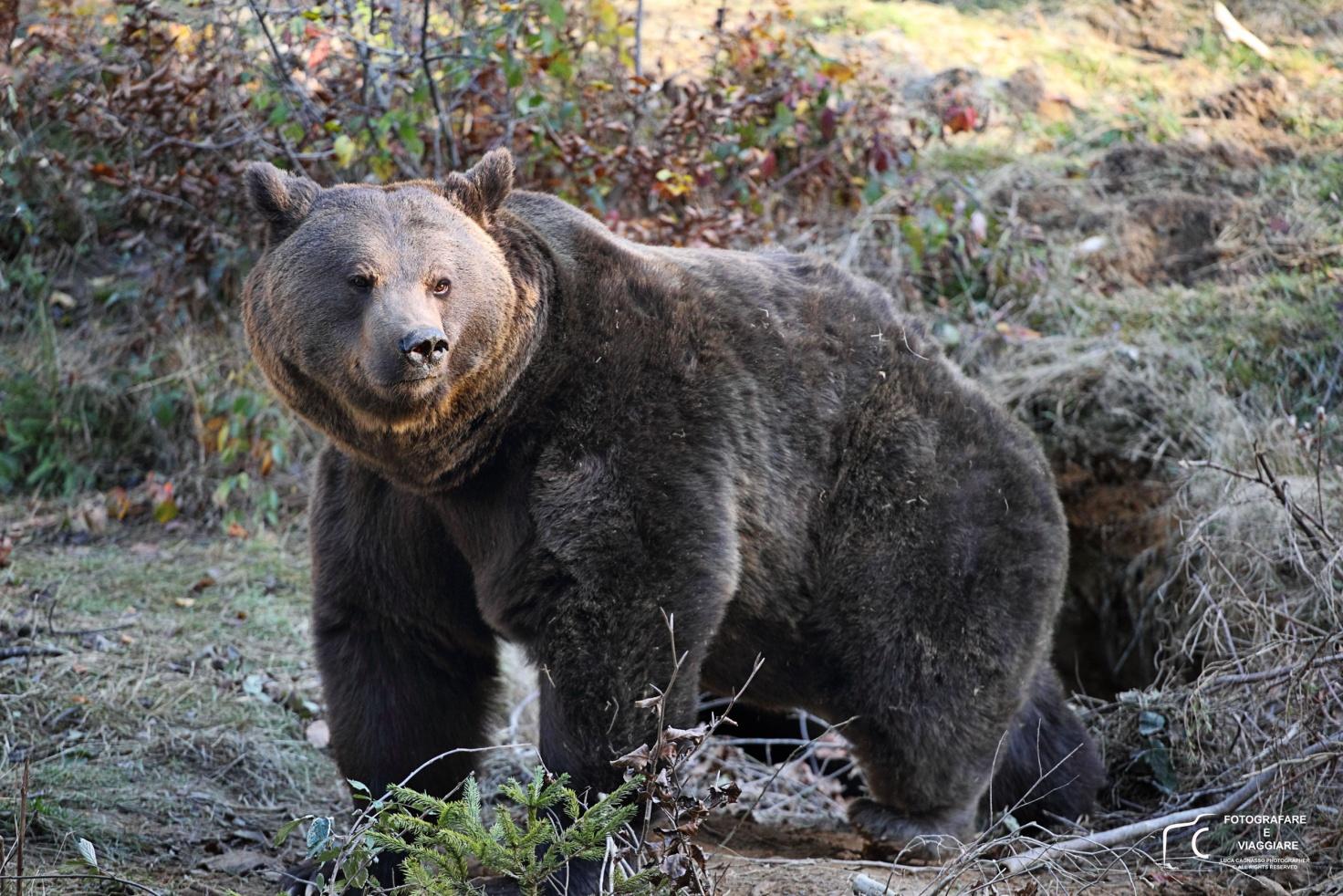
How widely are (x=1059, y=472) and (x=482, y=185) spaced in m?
4.46

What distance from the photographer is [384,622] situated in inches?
169

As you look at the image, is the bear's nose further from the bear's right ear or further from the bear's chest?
the bear's right ear

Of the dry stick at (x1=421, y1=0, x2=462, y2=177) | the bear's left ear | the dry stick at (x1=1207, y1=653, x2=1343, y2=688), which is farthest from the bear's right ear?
the dry stick at (x1=1207, y1=653, x2=1343, y2=688)

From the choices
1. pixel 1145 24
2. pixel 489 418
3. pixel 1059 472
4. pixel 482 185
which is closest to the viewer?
pixel 489 418

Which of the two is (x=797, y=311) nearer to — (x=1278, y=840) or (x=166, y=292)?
(x=1278, y=840)

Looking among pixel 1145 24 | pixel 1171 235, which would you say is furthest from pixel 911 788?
pixel 1145 24

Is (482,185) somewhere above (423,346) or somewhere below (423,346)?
above

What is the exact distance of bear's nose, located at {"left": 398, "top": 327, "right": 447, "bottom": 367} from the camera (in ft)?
11.6

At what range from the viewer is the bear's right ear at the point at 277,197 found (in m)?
3.92

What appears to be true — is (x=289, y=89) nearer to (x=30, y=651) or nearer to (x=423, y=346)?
(x=30, y=651)

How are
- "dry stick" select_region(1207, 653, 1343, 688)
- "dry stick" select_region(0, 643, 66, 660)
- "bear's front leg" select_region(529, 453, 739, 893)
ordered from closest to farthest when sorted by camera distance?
"bear's front leg" select_region(529, 453, 739, 893) → "dry stick" select_region(1207, 653, 1343, 688) → "dry stick" select_region(0, 643, 66, 660)

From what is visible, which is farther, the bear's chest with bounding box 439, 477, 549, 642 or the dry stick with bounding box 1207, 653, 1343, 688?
the dry stick with bounding box 1207, 653, 1343, 688

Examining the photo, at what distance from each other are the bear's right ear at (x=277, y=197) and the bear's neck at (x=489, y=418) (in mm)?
576

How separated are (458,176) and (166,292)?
4594mm
